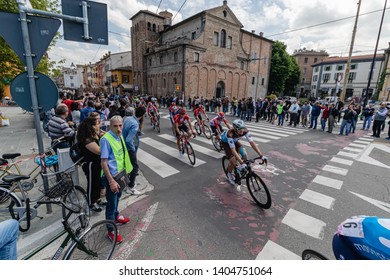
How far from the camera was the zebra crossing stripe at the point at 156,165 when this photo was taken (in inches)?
228

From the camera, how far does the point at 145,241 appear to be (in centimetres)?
306

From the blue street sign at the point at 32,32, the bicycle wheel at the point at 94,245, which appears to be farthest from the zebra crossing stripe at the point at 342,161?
the blue street sign at the point at 32,32

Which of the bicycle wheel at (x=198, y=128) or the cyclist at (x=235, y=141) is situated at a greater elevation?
the cyclist at (x=235, y=141)

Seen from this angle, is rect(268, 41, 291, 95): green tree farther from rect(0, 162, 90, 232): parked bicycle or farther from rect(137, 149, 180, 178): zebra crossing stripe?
rect(0, 162, 90, 232): parked bicycle

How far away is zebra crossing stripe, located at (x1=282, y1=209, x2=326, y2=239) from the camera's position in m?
3.36

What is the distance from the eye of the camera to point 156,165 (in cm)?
633

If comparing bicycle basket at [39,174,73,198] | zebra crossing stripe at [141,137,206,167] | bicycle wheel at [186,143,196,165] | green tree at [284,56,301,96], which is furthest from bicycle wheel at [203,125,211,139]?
green tree at [284,56,301,96]

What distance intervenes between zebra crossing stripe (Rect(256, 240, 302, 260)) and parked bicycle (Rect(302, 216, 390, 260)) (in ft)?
3.26

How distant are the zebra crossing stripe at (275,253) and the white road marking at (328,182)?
3.13 m

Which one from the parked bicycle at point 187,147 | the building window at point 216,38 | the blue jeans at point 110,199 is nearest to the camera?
the blue jeans at point 110,199

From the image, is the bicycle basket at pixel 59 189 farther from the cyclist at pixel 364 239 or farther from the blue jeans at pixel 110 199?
the cyclist at pixel 364 239

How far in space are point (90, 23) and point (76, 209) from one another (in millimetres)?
3091

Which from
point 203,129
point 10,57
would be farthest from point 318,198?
point 10,57

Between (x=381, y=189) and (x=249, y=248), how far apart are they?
15.2ft
